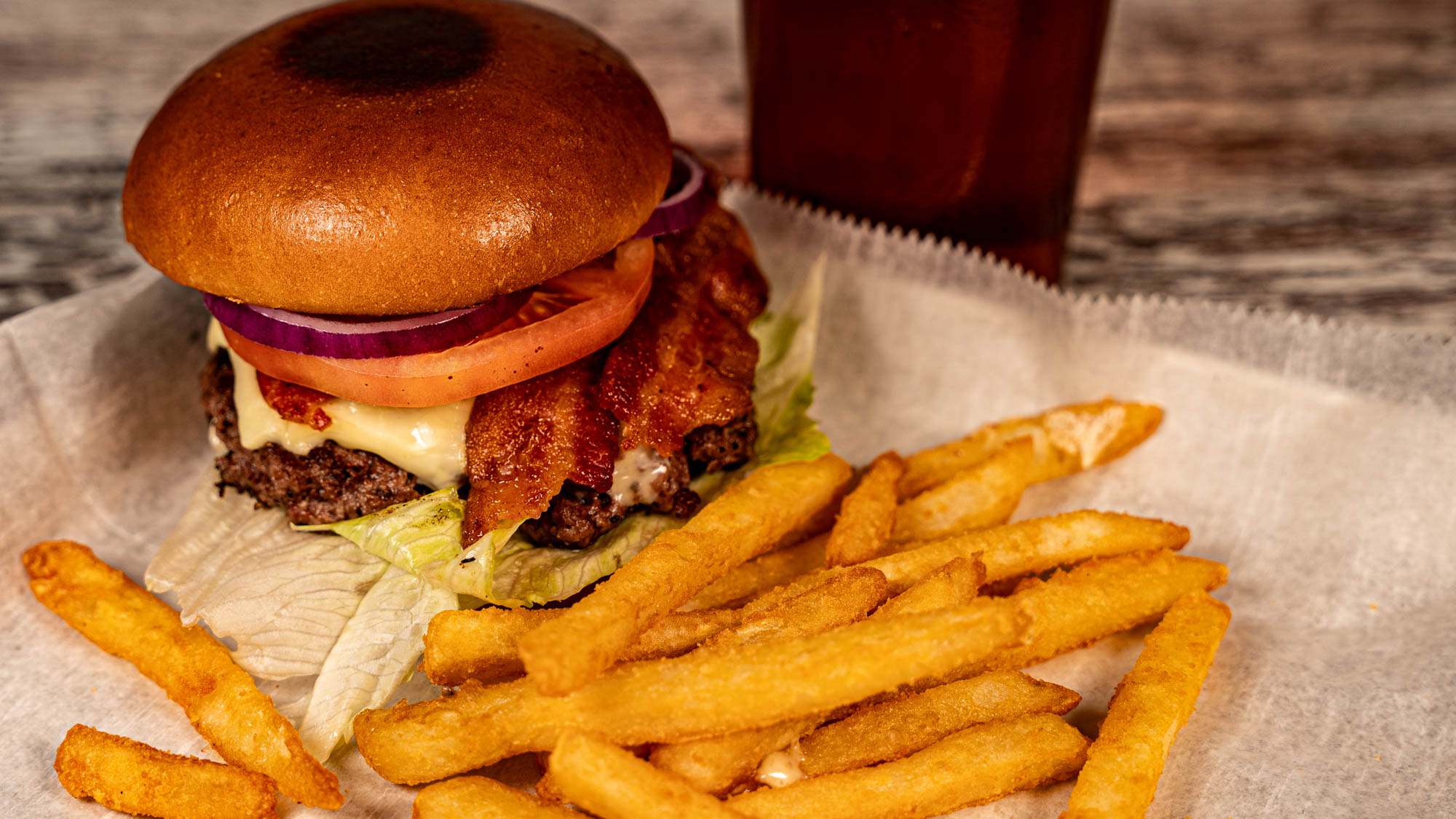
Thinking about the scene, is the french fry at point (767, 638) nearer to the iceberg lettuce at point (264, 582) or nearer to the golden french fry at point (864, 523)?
the golden french fry at point (864, 523)

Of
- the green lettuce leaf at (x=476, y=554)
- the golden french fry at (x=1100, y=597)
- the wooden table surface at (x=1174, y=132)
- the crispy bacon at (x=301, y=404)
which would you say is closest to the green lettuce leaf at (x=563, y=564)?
the green lettuce leaf at (x=476, y=554)

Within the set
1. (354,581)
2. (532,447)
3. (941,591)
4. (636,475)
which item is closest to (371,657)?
(354,581)

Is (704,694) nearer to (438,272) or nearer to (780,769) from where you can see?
(780,769)

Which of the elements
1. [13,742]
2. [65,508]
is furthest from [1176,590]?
[65,508]

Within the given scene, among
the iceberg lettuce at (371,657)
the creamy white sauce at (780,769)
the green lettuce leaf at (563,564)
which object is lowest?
the iceberg lettuce at (371,657)

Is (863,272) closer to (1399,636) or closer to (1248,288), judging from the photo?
(1248,288)

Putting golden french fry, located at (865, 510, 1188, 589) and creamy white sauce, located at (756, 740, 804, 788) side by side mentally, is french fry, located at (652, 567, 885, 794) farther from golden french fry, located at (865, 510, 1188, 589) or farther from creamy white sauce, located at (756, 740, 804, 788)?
golden french fry, located at (865, 510, 1188, 589)
